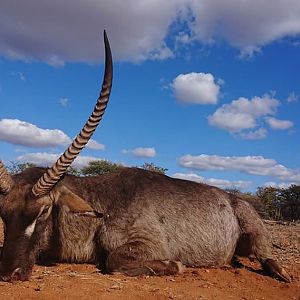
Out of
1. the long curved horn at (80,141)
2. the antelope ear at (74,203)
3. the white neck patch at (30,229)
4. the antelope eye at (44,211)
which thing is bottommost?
the white neck patch at (30,229)

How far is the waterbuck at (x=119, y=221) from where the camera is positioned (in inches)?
242

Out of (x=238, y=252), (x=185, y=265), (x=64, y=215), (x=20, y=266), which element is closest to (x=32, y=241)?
(x=20, y=266)

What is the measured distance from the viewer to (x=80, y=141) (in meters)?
6.40

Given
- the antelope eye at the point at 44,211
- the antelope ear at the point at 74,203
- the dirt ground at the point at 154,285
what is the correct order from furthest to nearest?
the antelope ear at the point at 74,203 < the antelope eye at the point at 44,211 < the dirt ground at the point at 154,285

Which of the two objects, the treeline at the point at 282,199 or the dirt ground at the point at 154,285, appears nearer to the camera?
the dirt ground at the point at 154,285

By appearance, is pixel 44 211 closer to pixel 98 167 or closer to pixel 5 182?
pixel 5 182

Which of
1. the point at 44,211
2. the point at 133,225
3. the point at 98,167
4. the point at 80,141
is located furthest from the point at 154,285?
the point at 98,167

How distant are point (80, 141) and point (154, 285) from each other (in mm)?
1990

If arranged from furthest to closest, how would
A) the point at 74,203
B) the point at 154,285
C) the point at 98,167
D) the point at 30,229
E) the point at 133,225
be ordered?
the point at 98,167, the point at 133,225, the point at 74,203, the point at 30,229, the point at 154,285

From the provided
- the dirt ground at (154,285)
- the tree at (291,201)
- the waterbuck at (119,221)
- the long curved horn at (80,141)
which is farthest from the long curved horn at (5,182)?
the tree at (291,201)

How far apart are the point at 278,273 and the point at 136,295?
282cm

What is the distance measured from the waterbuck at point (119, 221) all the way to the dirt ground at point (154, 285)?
211mm

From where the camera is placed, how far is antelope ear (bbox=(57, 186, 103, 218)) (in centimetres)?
667

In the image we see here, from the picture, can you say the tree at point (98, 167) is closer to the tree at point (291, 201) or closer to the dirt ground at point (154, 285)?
the tree at point (291, 201)
